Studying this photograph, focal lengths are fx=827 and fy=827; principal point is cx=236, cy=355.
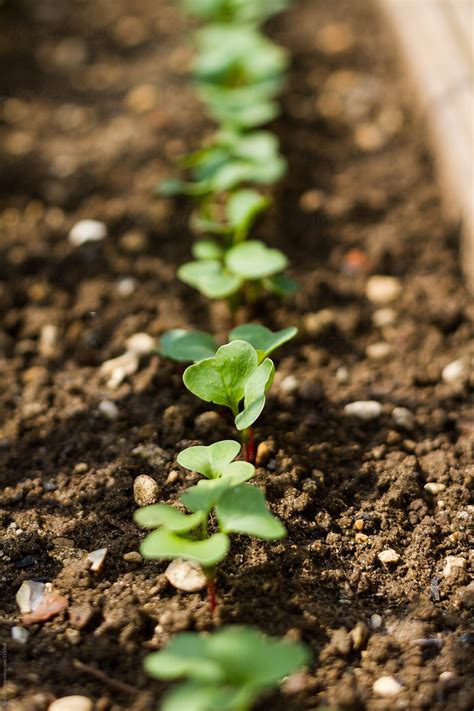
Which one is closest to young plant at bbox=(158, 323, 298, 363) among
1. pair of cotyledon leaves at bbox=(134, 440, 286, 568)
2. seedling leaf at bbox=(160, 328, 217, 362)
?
seedling leaf at bbox=(160, 328, 217, 362)

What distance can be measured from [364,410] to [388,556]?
39 cm

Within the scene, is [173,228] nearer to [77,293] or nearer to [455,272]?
[77,293]

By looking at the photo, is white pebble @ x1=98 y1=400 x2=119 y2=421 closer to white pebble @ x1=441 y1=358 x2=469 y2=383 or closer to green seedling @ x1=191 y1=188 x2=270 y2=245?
green seedling @ x1=191 y1=188 x2=270 y2=245

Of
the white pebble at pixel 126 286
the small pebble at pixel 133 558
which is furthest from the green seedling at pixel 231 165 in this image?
the small pebble at pixel 133 558

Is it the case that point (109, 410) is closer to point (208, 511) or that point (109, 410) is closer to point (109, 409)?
point (109, 409)

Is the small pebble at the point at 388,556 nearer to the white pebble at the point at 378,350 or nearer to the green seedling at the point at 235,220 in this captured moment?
the white pebble at the point at 378,350

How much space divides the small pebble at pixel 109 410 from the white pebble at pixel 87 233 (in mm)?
677

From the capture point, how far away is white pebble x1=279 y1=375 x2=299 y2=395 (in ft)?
6.11

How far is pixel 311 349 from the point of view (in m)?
2.01

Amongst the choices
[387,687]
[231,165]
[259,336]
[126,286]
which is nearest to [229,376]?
[259,336]

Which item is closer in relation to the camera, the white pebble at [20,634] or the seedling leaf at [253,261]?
the white pebble at [20,634]

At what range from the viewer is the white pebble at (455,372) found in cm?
191

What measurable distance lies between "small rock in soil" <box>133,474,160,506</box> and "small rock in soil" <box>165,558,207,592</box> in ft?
0.50

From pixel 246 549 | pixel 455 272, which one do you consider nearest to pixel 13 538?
pixel 246 549
